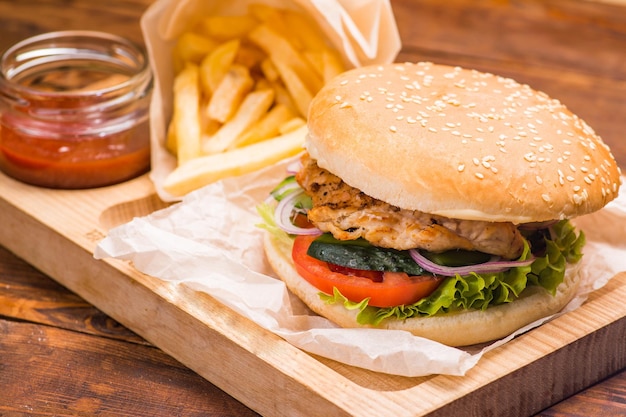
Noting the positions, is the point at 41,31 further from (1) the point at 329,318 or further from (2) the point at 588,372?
(2) the point at 588,372

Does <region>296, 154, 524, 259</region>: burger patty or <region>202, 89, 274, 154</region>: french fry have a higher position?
<region>296, 154, 524, 259</region>: burger patty

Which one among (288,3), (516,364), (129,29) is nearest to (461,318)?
(516,364)

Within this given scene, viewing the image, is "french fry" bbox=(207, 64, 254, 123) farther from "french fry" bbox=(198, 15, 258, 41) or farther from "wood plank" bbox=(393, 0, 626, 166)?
"wood plank" bbox=(393, 0, 626, 166)

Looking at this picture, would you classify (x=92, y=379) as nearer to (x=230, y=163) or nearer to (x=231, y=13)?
(x=230, y=163)

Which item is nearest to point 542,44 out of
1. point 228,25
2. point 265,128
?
point 228,25

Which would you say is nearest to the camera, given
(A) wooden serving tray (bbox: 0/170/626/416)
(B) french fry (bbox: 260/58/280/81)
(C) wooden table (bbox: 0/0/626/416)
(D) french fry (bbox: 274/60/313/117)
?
(A) wooden serving tray (bbox: 0/170/626/416)

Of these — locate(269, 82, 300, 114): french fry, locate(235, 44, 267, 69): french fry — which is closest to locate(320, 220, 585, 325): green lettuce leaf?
locate(269, 82, 300, 114): french fry
